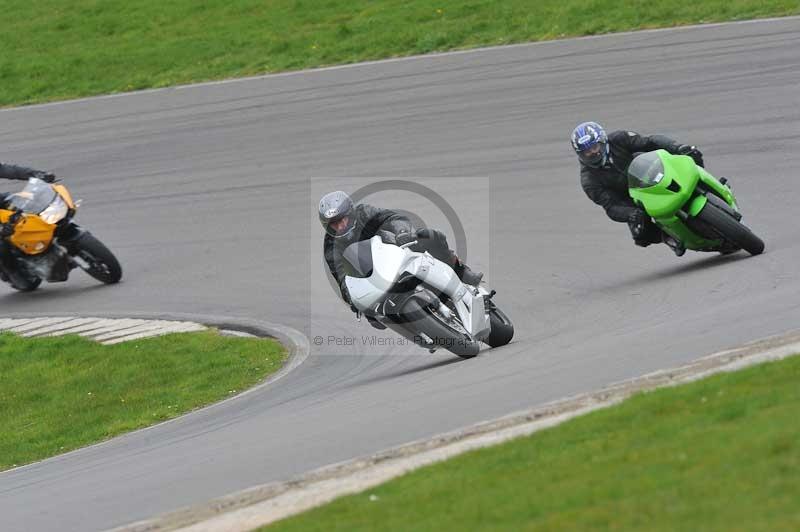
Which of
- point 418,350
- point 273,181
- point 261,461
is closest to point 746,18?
point 273,181

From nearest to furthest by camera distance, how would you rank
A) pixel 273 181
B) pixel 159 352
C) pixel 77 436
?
pixel 77 436, pixel 159 352, pixel 273 181

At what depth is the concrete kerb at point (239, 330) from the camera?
11.7 meters

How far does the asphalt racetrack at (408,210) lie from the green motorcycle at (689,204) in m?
0.25

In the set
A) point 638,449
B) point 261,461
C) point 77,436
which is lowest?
point 77,436

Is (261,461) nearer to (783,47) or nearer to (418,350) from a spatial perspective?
(418,350)

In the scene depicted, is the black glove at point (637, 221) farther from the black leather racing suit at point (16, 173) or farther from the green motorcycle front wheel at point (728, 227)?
the black leather racing suit at point (16, 173)

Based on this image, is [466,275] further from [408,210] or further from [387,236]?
[408,210]

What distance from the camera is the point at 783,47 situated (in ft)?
64.7

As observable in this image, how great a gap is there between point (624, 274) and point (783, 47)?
8.06 m

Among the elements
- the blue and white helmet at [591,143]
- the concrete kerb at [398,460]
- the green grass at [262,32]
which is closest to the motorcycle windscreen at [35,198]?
the blue and white helmet at [591,143]

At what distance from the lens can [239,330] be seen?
1423cm

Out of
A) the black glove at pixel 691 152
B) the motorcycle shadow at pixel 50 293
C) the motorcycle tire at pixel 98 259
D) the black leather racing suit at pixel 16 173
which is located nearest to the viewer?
the black glove at pixel 691 152

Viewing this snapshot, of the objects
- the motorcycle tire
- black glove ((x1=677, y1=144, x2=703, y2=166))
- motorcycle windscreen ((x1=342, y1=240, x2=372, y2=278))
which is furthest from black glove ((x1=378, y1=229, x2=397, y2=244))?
the motorcycle tire

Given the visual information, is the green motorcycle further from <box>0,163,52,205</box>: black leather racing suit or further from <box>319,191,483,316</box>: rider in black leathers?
<box>0,163,52,205</box>: black leather racing suit
